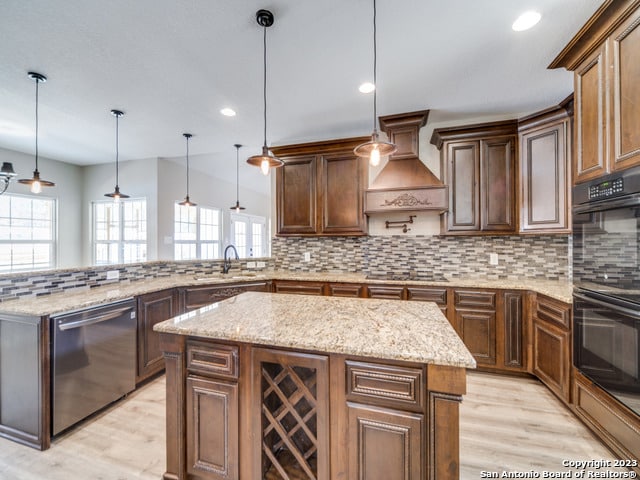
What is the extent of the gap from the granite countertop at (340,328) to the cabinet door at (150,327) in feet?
3.73

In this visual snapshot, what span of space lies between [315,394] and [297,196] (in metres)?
2.65

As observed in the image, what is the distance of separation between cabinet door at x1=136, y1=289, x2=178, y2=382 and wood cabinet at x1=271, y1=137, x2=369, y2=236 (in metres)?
1.58

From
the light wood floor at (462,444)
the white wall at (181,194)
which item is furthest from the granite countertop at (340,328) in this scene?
the white wall at (181,194)

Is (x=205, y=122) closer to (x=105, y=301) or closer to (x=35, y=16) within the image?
(x=35, y=16)

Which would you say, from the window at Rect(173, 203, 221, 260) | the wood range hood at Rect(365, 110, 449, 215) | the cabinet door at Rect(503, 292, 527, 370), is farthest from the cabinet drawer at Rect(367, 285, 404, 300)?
the window at Rect(173, 203, 221, 260)

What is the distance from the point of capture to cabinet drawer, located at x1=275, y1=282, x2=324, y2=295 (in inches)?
123

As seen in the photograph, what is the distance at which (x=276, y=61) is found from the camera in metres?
2.12

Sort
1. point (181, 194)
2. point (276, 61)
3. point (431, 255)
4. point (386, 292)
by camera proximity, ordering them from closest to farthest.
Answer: point (276, 61), point (386, 292), point (431, 255), point (181, 194)

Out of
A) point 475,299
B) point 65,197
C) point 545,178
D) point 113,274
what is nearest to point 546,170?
point 545,178

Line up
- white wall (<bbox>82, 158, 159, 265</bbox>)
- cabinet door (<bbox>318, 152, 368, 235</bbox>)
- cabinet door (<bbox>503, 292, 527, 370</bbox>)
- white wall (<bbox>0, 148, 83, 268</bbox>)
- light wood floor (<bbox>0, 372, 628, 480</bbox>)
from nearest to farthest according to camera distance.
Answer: light wood floor (<bbox>0, 372, 628, 480</bbox>) → cabinet door (<bbox>503, 292, 527, 370</bbox>) → cabinet door (<bbox>318, 152, 368, 235</bbox>) → white wall (<bbox>0, 148, 83, 268</bbox>) → white wall (<bbox>82, 158, 159, 265</bbox>)

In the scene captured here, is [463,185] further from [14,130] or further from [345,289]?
[14,130]

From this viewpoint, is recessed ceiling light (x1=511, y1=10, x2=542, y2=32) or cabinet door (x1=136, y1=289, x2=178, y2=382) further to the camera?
cabinet door (x1=136, y1=289, x2=178, y2=382)

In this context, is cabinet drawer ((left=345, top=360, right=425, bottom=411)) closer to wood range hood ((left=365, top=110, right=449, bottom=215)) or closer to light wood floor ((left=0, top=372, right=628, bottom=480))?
light wood floor ((left=0, top=372, right=628, bottom=480))

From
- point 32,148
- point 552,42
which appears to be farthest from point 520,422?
point 32,148
